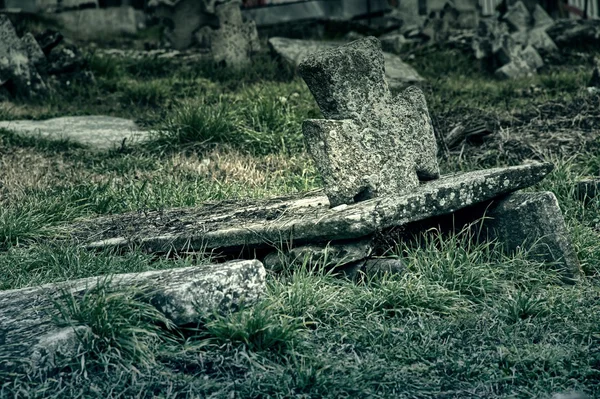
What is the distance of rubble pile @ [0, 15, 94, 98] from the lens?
11.3 metres

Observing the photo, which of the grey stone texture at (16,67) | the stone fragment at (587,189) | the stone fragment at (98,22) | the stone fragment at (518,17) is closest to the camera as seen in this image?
the stone fragment at (587,189)

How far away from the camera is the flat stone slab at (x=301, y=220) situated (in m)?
4.71

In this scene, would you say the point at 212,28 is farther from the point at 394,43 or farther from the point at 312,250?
the point at 312,250

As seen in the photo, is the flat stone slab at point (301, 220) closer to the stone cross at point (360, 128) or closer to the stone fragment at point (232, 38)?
the stone cross at point (360, 128)

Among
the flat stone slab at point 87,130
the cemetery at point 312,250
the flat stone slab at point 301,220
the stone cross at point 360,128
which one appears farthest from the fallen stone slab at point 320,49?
the flat stone slab at point 301,220

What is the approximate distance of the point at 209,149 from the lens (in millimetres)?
8875

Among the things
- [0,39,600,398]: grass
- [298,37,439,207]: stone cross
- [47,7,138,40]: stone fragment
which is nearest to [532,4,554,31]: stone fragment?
[47,7,138,40]: stone fragment

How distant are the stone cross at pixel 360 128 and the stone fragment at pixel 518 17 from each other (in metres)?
11.1

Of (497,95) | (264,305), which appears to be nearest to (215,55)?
(497,95)

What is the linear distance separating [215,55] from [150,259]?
28.1 ft

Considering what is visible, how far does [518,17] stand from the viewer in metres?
16.2

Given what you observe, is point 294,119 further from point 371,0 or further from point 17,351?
point 371,0

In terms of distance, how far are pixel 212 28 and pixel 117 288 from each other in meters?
11.9

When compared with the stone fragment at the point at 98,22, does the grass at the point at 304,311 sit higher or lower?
lower
